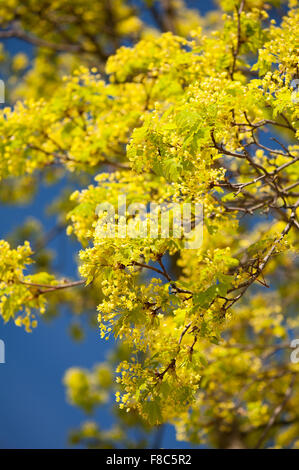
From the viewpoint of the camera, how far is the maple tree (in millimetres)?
2729

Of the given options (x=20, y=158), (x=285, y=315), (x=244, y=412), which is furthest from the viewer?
(x=285, y=315)

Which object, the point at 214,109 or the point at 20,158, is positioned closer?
the point at 214,109

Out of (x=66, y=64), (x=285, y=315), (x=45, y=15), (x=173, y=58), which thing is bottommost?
(x=285, y=315)

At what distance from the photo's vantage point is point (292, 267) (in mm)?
A: 8578

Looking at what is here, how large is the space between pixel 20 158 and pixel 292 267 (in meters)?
5.74

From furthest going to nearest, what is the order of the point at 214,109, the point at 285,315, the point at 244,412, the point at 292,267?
the point at 292,267
the point at 285,315
the point at 244,412
the point at 214,109

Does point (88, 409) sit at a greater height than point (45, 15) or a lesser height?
lesser

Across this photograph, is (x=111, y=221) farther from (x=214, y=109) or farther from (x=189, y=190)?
(x=214, y=109)

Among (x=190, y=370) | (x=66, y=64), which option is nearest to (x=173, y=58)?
(x=190, y=370)

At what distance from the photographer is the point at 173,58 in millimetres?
4348

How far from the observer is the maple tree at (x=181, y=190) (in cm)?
273

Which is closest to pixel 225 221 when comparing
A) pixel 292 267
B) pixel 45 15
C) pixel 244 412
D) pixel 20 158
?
pixel 20 158

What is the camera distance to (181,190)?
2900 millimetres

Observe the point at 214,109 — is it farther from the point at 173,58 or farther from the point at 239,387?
the point at 239,387
